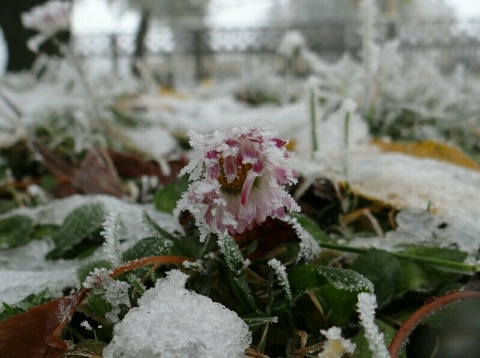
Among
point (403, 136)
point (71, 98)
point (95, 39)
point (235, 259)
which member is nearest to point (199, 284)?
point (235, 259)

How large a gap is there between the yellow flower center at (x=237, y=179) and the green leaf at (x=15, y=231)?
18.8 inches

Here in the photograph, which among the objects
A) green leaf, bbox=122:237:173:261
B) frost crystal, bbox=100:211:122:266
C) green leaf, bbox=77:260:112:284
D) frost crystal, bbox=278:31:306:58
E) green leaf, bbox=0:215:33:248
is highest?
frost crystal, bbox=278:31:306:58

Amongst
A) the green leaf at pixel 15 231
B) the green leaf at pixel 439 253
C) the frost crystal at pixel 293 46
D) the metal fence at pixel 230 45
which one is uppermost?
the frost crystal at pixel 293 46

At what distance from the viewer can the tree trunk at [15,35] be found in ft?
17.0

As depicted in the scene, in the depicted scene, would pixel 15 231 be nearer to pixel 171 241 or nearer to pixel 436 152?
pixel 171 241

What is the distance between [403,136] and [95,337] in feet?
4.07

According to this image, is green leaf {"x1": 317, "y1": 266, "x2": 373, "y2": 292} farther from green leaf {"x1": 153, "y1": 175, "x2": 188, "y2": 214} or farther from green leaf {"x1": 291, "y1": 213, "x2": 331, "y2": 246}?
green leaf {"x1": 153, "y1": 175, "x2": 188, "y2": 214}

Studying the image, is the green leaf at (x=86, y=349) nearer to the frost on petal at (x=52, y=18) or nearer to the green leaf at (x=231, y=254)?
the green leaf at (x=231, y=254)

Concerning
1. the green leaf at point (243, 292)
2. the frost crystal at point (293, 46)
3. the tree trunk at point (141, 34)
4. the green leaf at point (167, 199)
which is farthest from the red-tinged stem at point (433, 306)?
the tree trunk at point (141, 34)

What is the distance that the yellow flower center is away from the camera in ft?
1.43

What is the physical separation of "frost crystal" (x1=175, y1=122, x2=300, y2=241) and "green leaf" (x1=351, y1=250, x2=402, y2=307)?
171mm

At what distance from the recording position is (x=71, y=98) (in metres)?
1.90

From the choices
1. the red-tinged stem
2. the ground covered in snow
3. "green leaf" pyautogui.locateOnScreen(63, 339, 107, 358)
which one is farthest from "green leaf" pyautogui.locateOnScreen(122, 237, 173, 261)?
the red-tinged stem

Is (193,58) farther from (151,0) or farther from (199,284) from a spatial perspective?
(199,284)
